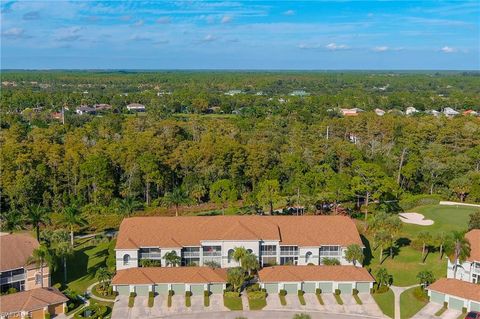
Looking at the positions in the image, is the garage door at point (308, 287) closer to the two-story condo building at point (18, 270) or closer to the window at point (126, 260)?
the window at point (126, 260)

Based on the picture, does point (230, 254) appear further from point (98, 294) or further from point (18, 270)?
point (18, 270)

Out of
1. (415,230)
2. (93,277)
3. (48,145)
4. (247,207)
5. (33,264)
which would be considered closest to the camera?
(33,264)

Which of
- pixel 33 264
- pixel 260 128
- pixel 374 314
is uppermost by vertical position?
pixel 260 128

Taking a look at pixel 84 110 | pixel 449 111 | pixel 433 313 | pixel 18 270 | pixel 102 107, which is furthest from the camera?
pixel 102 107

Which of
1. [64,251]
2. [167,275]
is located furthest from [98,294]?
[167,275]

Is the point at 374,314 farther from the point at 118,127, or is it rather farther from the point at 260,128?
the point at 118,127

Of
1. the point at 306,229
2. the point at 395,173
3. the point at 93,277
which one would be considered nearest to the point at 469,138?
the point at 395,173
